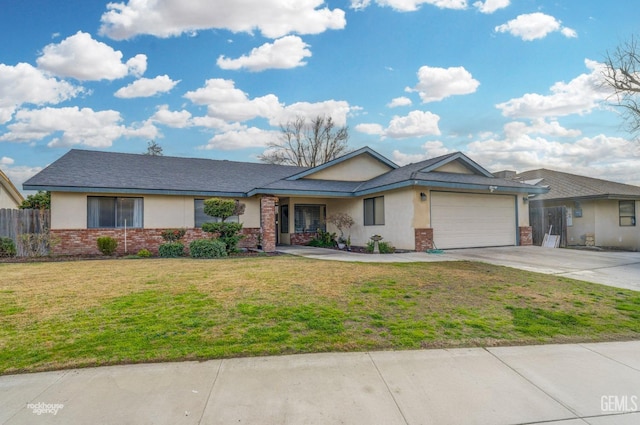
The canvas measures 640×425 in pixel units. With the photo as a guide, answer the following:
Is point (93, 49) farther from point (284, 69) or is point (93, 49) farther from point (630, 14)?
point (630, 14)

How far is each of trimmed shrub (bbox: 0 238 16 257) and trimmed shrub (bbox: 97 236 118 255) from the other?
276cm

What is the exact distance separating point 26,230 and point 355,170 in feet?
46.7

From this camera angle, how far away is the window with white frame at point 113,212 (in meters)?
13.8

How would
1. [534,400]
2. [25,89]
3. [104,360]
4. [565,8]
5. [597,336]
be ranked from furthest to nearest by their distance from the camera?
1. [25,89]
2. [565,8]
3. [597,336]
4. [104,360]
5. [534,400]

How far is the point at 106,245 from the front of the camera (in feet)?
42.0

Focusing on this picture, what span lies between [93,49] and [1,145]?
10.6 m

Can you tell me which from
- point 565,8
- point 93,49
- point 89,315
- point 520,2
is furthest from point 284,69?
point 89,315

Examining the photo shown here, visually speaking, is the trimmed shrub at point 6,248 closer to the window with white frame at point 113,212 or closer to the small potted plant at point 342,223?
the window with white frame at point 113,212

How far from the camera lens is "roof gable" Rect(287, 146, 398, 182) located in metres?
17.3

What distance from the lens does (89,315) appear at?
483 centimetres

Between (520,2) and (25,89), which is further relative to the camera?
(25,89)

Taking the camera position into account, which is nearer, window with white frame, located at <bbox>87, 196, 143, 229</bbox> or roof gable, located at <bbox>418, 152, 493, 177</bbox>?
window with white frame, located at <bbox>87, 196, 143, 229</bbox>

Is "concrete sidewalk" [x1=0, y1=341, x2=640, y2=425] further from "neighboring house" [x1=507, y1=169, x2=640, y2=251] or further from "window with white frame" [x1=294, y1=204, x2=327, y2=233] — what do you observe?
"neighboring house" [x1=507, y1=169, x2=640, y2=251]

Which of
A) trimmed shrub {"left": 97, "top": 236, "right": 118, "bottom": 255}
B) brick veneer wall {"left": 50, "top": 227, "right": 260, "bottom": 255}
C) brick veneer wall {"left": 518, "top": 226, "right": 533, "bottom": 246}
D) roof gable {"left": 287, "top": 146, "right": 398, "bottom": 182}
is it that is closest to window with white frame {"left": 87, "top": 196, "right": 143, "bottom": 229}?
brick veneer wall {"left": 50, "top": 227, "right": 260, "bottom": 255}
